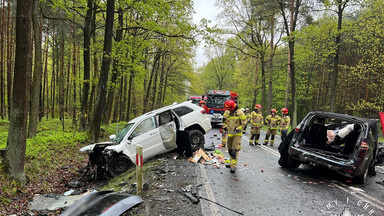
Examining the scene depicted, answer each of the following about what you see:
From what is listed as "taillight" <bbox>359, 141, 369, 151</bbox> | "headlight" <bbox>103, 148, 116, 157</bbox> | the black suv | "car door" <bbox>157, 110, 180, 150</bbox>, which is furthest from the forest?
"taillight" <bbox>359, 141, 369, 151</bbox>

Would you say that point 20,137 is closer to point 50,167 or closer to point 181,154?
point 50,167

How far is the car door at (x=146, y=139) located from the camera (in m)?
7.47

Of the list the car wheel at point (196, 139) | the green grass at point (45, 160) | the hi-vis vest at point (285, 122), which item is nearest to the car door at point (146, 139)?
the car wheel at point (196, 139)

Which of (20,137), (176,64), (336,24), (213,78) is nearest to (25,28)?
(20,137)

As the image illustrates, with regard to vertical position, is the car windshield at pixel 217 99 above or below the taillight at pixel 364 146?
above

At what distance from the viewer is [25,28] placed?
234 inches

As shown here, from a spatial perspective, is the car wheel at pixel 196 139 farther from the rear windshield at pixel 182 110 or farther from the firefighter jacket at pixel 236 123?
the firefighter jacket at pixel 236 123

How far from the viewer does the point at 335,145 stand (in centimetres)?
718

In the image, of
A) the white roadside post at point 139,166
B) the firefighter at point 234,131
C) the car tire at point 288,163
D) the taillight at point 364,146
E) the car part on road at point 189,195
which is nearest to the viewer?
the car part on road at point 189,195

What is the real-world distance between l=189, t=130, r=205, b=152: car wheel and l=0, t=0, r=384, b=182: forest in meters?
5.05

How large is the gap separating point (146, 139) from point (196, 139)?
1.90m

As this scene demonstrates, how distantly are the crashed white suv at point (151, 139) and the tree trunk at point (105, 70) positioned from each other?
357 cm

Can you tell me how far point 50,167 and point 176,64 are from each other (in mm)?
24601

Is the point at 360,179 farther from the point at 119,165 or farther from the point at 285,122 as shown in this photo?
the point at 119,165
